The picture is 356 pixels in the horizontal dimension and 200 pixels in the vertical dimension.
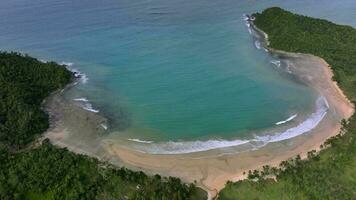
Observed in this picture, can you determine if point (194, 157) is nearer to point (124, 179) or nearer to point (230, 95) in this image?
point (124, 179)

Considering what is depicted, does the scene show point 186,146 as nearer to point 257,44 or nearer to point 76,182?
point 76,182

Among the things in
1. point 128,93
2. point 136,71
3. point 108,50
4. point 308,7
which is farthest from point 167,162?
point 308,7

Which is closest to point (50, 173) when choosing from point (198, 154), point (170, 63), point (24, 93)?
point (198, 154)

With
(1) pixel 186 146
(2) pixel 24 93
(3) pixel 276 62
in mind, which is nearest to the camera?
(1) pixel 186 146

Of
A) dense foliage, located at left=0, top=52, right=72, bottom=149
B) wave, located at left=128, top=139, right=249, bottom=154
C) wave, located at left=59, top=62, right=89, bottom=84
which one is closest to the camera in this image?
wave, located at left=128, top=139, right=249, bottom=154

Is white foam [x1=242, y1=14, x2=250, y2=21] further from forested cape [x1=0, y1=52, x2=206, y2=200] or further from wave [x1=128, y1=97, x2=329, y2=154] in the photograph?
forested cape [x1=0, y1=52, x2=206, y2=200]

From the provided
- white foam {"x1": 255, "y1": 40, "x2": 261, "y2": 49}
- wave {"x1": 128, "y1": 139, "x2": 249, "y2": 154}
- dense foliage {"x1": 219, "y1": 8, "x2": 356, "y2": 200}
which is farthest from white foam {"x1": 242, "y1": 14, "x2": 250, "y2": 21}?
wave {"x1": 128, "y1": 139, "x2": 249, "y2": 154}

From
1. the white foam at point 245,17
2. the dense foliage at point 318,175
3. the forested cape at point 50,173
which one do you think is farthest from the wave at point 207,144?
the white foam at point 245,17
